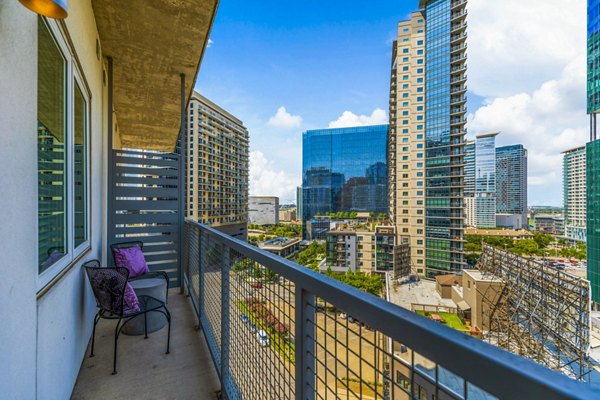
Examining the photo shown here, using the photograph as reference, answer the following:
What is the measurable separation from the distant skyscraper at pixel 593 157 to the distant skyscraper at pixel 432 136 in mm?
7548

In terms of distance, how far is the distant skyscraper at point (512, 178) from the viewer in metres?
52.2

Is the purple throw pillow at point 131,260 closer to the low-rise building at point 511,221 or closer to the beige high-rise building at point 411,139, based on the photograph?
the beige high-rise building at point 411,139

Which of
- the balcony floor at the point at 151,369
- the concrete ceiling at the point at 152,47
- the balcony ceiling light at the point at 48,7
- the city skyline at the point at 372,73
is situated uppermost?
the city skyline at the point at 372,73

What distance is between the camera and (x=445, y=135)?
24.6 m

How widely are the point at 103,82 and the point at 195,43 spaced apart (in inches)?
55.6

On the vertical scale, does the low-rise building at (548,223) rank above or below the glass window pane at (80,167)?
below

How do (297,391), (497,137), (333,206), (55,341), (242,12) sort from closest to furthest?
(297,391), (55,341), (242,12), (333,206), (497,137)

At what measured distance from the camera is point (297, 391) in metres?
0.85

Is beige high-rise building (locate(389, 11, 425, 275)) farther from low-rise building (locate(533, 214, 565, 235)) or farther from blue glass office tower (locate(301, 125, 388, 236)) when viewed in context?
low-rise building (locate(533, 214, 565, 235))

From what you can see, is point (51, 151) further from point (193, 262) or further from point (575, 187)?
point (575, 187)

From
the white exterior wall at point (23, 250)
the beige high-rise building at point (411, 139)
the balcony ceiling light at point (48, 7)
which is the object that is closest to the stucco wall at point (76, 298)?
the white exterior wall at point (23, 250)

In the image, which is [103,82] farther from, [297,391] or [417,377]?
[417,377]

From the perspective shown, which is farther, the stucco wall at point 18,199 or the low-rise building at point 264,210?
the low-rise building at point 264,210

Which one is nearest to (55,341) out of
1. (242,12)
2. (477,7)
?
(242,12)
